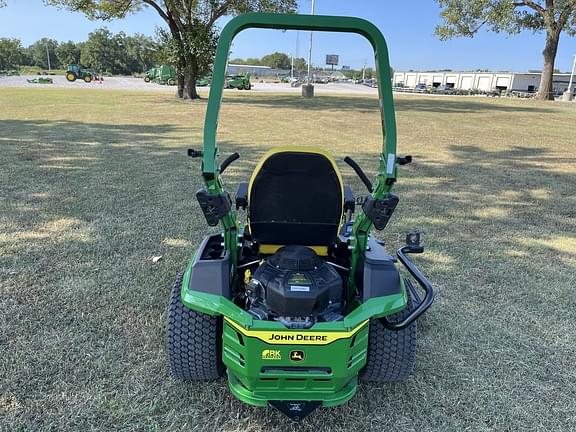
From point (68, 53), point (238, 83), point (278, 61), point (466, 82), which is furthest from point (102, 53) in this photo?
point (466, 82)

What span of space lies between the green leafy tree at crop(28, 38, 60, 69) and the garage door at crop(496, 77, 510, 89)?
3588 inches

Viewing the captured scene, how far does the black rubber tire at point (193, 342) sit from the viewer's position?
223 centimetres

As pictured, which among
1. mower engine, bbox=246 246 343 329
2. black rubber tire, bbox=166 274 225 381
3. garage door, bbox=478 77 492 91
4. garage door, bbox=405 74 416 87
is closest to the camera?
mower engine, bbox=246 246 343 329

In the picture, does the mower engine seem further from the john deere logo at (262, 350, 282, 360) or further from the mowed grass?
the mowed grass

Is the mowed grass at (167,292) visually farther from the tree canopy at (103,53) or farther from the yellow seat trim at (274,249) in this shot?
the tree canopy at (103,53)

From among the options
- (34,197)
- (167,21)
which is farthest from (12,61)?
(34,197)

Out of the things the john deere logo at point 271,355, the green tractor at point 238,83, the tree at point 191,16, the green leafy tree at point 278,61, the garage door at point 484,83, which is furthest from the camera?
the green leafy tree at point 278,61

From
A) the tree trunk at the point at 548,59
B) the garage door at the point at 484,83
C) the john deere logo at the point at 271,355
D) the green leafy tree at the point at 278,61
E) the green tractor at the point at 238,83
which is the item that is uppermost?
the green leafy tree at the point at 278,61

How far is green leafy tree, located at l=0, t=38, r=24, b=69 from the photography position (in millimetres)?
80312

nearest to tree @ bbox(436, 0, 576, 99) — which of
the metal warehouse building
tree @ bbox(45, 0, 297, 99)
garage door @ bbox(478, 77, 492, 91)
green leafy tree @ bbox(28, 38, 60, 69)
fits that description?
tree @ bbox(45, 0, 297, 99)

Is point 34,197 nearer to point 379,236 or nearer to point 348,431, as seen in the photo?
point 379,236

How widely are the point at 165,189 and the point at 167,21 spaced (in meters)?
17.5

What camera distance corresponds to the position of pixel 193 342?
223cm

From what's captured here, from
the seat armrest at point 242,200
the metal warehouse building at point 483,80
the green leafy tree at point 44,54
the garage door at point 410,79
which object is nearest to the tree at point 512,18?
the seat armrest at point 242,200
